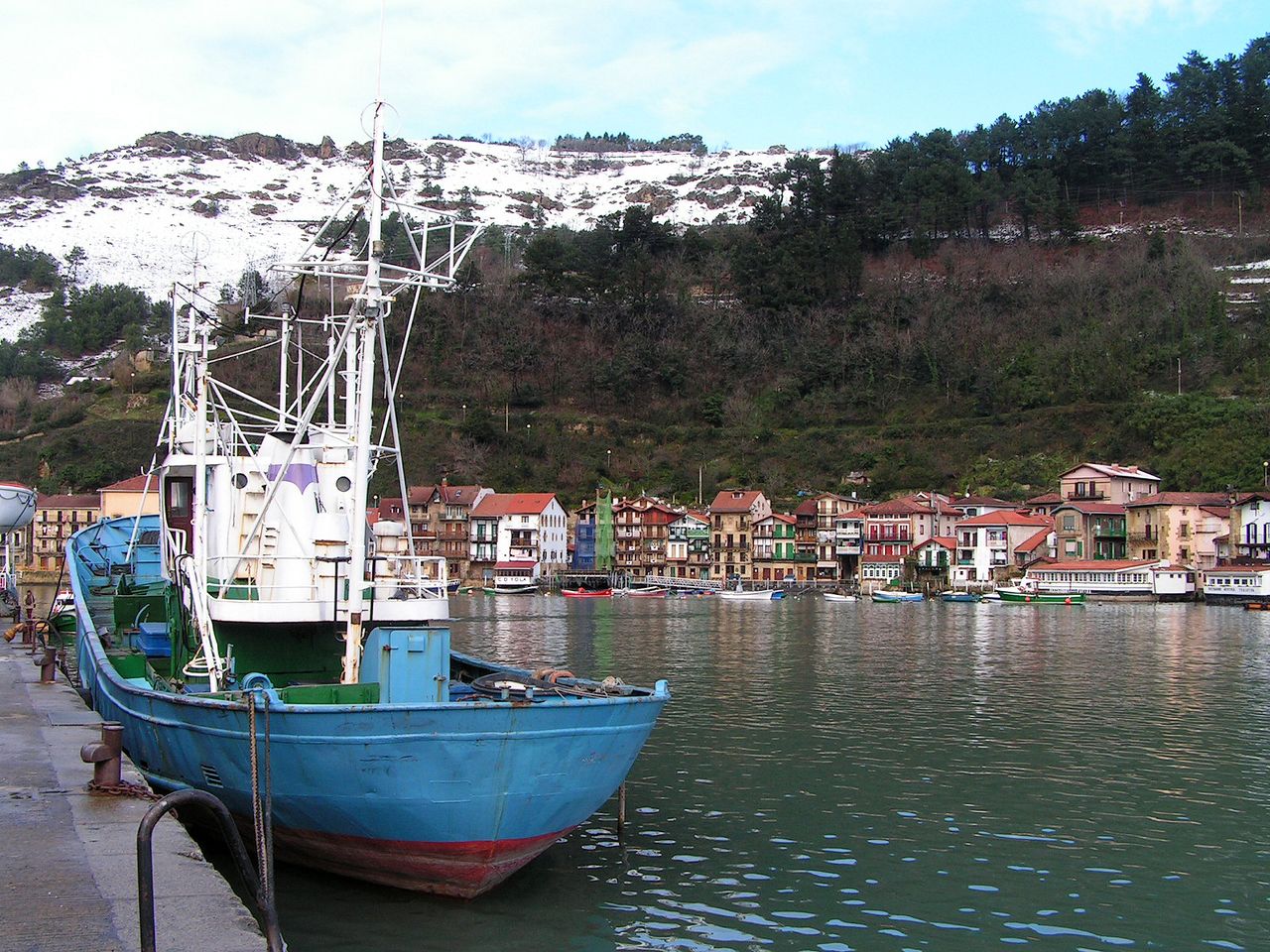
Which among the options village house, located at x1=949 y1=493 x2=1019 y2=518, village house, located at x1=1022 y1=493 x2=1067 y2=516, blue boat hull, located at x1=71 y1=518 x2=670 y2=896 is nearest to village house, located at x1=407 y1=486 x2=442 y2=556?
village house, located at x1=949 y1=493 x2=1019 y2=518

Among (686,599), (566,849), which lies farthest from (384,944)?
(686,599)

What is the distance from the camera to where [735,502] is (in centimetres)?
10306

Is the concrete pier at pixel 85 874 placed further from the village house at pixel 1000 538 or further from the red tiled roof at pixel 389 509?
the village house at pixel 1000 538

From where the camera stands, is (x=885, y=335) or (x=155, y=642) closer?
(x=155, y=642)

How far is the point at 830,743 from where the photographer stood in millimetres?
22984

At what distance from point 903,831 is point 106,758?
10.2 m

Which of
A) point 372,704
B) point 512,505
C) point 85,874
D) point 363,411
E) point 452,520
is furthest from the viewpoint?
point 452,520

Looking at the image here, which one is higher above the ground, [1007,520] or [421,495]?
[421,495]

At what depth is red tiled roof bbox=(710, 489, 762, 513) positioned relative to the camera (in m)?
102

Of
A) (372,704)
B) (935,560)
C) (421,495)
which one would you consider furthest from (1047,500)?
(372,704)

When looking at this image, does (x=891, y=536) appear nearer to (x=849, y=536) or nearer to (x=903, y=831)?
(x=849, y=536)

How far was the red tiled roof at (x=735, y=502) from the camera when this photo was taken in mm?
102375

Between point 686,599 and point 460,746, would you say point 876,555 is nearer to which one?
point 686,599

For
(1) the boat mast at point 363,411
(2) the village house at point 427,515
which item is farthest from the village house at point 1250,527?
(1) the boat mast at point 363,411
